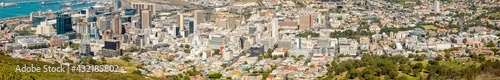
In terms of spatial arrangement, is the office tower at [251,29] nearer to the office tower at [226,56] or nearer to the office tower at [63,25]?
the office tower at [226,56]

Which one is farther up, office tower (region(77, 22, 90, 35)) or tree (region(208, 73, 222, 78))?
tree (region(208, 73, 222, 78))

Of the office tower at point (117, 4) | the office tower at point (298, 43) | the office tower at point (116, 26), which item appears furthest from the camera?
the office tower at point (117, 4)

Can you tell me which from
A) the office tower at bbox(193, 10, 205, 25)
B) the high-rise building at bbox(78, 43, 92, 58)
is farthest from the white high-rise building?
the office tower at bbox(193, 10, 205, 25)

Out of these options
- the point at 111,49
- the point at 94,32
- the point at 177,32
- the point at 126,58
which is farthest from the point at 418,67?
the point at 94,32

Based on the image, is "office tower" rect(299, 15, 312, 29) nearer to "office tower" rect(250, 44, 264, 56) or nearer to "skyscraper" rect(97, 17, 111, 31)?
"skyscraper" rect(97, 17, 111, 31)

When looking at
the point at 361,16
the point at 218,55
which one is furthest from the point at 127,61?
the point at 361,16

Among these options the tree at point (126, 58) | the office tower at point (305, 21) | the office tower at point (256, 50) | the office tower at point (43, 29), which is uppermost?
the office tower at point (305, 21)

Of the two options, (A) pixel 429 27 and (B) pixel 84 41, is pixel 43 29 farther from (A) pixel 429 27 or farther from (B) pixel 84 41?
(A) pixel 429 27

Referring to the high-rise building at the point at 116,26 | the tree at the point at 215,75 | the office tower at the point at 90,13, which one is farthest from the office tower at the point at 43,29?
the tree at the point at 215,75

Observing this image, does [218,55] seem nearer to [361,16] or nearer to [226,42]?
[226,42]

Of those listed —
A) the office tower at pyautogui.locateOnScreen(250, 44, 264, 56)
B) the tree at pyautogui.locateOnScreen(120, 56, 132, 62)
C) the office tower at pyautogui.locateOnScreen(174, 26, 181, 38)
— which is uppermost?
the office tower at pyautogui.locateOnScreen(250, 44, 264, 56)
